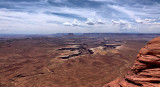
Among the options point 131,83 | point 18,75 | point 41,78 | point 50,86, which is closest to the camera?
point 131,83

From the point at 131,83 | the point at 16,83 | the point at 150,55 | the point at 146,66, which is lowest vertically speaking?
the point at 16,83

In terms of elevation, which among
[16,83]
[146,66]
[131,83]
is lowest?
[16,83]

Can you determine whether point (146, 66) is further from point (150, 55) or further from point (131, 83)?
point (131, 83)

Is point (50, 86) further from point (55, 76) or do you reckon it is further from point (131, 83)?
point (131, 83)

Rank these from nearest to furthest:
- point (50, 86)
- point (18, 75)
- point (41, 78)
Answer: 1. point (50, 86)
2. point (41, 78)
3. point (18, 75)

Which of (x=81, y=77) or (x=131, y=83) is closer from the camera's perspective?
(x=131, y=83)

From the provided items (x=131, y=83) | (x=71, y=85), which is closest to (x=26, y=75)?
(x=71, y=85)

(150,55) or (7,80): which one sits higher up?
(150,55)

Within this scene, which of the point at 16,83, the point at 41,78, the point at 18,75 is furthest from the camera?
the point at 18,75

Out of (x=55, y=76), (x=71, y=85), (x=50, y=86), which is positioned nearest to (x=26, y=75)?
(x=55, y=76)
